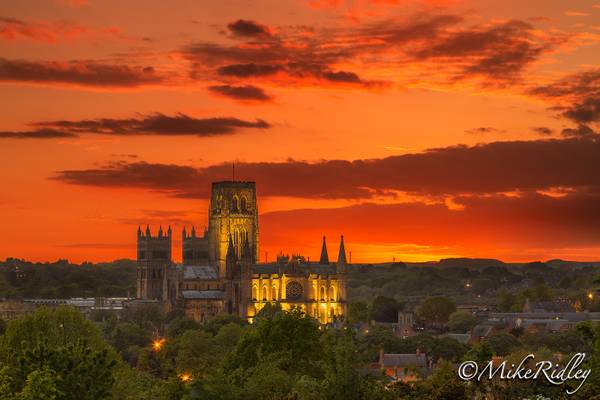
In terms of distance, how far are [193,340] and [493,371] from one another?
138401 millimetres

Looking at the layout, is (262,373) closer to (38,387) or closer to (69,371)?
(69,371)

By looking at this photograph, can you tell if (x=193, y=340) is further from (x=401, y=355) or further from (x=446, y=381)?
(x=446, y=381)

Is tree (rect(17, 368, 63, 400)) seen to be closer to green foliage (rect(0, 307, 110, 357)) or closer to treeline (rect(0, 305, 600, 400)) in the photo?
treeline (rect(0, 305, 600, 400))

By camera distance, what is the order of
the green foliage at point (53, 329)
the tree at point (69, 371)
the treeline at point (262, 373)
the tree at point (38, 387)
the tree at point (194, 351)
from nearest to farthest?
1. the treeline at point (262, 373)
2. the tree at point (38, 387)
3. the tree at point (69, 371)
4. the green foliage at point (53, 329)
5. the tree at point (194, 351)

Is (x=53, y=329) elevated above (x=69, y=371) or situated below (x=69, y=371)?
above

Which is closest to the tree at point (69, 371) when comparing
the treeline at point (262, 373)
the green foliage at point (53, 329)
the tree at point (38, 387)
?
the treeline at point (262, 373)

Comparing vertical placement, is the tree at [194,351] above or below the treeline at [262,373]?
above

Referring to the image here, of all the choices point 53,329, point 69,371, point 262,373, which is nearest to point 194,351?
point 53,329

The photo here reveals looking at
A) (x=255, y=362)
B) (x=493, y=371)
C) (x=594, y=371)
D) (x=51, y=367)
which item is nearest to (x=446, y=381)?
(x=493, y=371)

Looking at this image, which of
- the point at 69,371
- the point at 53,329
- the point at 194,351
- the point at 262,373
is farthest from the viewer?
the point at 194,351

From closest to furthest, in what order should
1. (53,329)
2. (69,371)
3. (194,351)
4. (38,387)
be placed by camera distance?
(38,387), (69,371), (53,329), (194,351)

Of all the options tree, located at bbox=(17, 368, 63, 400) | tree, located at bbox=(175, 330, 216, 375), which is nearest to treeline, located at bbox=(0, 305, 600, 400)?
tree, located at bbox=(17, 368, 63, 400)

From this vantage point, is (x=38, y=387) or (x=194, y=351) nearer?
(x=38, y=387)

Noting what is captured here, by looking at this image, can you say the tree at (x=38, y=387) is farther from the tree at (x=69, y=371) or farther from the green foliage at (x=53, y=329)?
the green foliage at (x=53, y=329)
